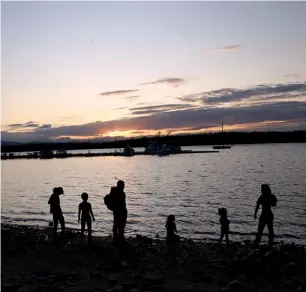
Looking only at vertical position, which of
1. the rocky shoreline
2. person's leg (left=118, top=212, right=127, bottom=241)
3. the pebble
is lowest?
the rocky shoreline

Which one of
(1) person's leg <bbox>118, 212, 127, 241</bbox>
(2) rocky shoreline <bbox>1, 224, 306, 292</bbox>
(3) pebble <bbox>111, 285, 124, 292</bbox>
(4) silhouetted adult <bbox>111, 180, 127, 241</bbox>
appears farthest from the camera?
(1) person's leg <bbox>118, 212, 127, 241</bbox>

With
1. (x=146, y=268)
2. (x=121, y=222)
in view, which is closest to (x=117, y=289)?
(x=146, y=268)

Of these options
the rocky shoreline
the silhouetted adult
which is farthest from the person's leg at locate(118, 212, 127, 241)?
the rocky shoreline

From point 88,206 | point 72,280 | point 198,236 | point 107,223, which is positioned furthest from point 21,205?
point 72,280

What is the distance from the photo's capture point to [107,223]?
25219 mm

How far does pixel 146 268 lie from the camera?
1216cm

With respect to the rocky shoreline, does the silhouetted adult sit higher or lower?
higher

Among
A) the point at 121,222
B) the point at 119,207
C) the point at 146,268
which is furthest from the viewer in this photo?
the point at 121,222

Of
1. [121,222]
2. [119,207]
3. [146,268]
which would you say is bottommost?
[146,268]

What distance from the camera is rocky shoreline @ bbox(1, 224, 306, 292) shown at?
1052 cm

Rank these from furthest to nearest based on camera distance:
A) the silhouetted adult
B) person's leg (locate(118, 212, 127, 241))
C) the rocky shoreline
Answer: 1. person's leg (locate(118, 212, 127, 241))
2. the silhouetted adult
3. the rocky shoreline

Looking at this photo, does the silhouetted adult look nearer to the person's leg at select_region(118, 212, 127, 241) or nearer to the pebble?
the person's leg at select_region(118, 212, 127, 241)

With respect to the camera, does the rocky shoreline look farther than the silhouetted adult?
No

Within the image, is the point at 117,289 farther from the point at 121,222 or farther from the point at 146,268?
the point at 121,222
